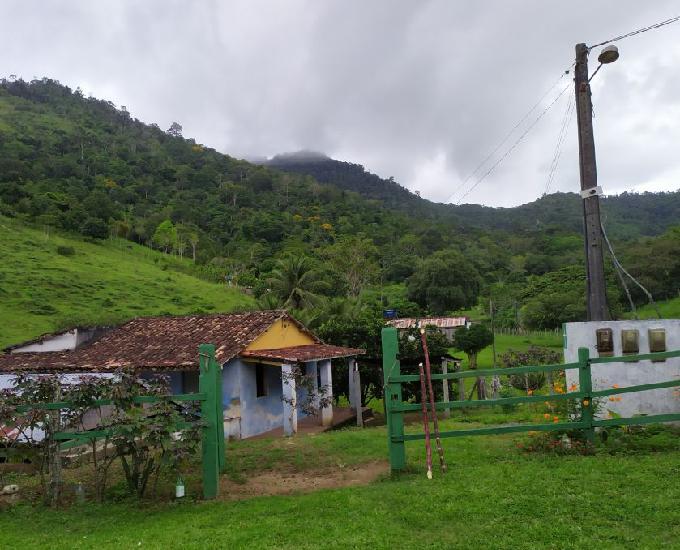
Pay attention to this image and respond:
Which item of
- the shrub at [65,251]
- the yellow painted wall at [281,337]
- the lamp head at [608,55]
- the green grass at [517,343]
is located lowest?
the green grass at [517,343]

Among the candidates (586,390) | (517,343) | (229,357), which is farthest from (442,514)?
(517,343)

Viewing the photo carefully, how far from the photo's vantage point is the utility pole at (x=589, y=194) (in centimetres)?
785

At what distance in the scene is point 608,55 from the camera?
25.5ft

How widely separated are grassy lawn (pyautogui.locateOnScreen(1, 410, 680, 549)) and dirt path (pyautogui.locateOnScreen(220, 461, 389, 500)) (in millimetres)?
350

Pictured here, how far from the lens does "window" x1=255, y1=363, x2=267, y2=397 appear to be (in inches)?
610

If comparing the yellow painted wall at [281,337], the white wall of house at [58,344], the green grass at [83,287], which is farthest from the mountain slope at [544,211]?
the white wall of house at [58,344]

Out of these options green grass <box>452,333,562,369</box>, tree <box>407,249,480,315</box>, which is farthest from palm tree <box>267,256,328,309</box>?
tree <box>407,249,480,315</box>

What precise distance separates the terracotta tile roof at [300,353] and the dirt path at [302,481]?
277 inches

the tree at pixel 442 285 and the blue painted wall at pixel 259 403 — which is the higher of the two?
the tree at pixel 442 285

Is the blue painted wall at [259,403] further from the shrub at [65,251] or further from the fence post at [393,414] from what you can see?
the shrub at [65,251]

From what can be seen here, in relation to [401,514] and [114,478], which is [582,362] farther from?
[114,478]

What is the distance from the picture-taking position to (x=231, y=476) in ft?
22.9

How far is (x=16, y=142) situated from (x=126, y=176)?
16.5m

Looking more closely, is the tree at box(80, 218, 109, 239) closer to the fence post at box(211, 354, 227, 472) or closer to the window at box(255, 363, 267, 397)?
the window at box(255, 363, 267, 397)
